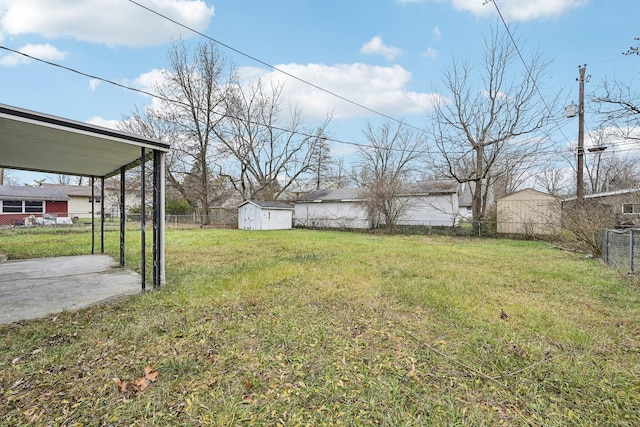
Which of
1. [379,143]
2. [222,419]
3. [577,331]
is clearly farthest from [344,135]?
[222,419]

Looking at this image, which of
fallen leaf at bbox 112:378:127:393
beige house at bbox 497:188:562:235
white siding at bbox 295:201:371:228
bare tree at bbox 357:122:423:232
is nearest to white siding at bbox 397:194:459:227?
bare tree at bbox 357:122:423:232

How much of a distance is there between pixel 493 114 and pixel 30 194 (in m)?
31.3

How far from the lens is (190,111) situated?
21.6 metres

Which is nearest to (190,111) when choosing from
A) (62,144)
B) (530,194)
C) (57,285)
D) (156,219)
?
(62,144)

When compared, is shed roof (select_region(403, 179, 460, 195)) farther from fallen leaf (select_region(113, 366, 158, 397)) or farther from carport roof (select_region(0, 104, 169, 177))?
fallen leaf (select_region(113, 366, 158, 397))

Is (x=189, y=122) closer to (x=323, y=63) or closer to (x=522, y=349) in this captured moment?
(x=323, y=63)

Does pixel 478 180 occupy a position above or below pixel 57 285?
above

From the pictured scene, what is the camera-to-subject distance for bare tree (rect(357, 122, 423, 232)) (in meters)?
18.2

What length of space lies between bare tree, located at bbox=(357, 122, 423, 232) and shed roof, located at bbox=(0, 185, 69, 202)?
23.2m

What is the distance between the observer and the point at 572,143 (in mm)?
14516

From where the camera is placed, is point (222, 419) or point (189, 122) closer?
point (222, 419)

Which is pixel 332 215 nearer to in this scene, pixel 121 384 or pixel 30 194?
pixel 121 384

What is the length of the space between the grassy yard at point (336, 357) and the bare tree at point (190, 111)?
62.9ft

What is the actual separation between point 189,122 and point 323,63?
14780 mm
